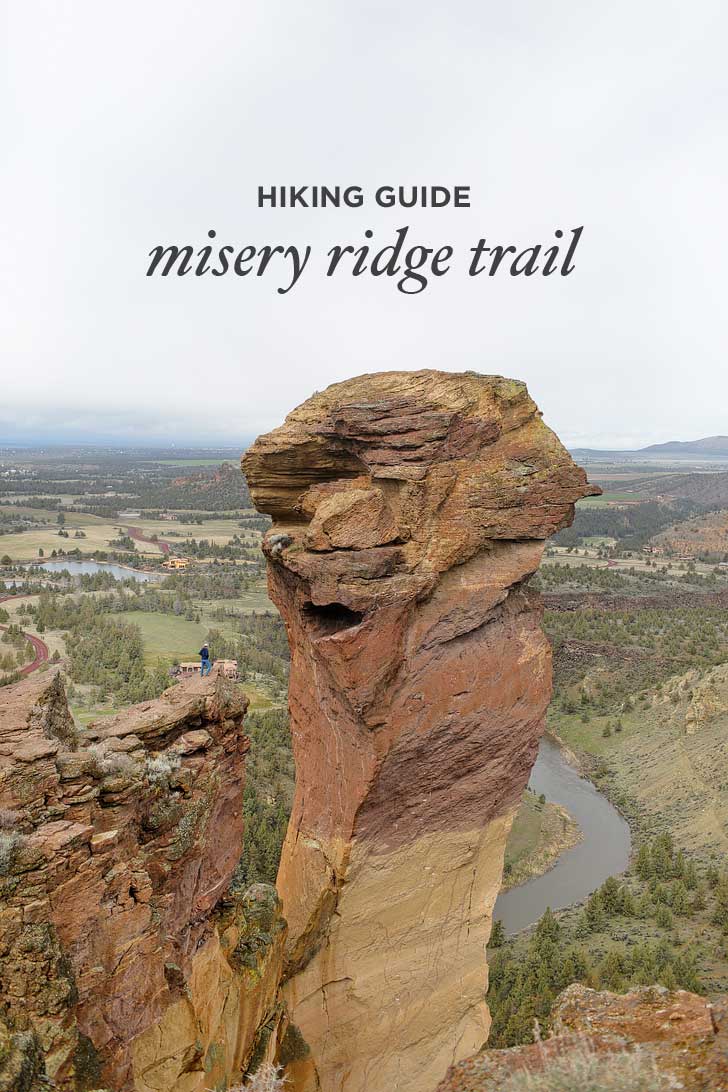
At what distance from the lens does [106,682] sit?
187 feet

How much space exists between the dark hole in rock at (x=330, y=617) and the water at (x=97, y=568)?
111 metres

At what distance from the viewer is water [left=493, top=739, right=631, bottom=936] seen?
3934 cm

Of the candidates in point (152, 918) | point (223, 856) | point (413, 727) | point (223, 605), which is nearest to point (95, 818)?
point (152, 918)

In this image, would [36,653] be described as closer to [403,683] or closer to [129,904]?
[403,683]

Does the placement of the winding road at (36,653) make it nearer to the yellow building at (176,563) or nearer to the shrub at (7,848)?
the shrub at (7,848)

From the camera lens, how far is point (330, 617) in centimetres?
1380

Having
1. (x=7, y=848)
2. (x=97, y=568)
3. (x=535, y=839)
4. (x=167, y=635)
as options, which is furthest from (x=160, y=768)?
(x=97, y=568)

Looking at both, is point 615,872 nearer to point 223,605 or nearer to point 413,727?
point 413,727

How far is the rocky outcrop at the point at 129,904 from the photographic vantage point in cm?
802

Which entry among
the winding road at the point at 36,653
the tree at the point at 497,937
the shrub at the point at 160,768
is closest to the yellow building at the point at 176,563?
the winding road at the point at 36,653

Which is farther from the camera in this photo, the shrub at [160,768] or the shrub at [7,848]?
the shrub at [160,768]

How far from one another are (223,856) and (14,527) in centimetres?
18271

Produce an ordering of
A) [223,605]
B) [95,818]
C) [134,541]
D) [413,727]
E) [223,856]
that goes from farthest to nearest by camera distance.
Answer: [134,541]
[223,605]
[413,727]
[223,856]
[95,818]

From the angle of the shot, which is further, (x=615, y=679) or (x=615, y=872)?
(x=615, y=679)
